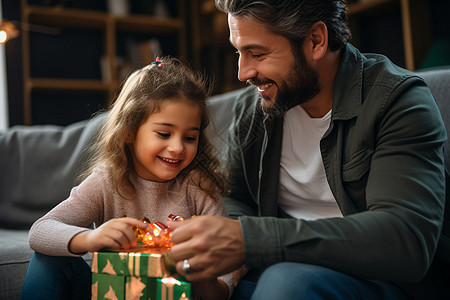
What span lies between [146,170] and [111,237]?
379mm

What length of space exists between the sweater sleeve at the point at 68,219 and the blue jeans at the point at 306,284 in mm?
451

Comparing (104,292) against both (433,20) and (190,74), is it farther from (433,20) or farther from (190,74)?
(433,20)

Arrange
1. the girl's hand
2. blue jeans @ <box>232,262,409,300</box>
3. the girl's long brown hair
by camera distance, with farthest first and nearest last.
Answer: the girl's long brown hair < the girl's hand < blue jeans @ <box>232,262,409,300</box>

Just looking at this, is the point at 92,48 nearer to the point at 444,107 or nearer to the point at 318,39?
the point at 318,39

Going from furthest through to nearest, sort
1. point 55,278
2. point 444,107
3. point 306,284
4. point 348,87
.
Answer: point 444,107
point 348,87
point 55,278
point 306,284

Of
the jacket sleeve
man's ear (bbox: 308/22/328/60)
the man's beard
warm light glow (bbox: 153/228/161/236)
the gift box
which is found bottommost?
the gift box

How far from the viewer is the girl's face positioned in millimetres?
1244

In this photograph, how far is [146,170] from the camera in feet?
4.39

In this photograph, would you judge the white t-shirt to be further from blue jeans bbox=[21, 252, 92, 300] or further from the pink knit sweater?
blue jeans bbox=[21, 252, 92, 300]

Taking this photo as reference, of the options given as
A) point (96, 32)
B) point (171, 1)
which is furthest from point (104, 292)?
point (171, 1)

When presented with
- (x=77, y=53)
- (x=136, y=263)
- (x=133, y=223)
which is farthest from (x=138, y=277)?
(x=77, y=53)

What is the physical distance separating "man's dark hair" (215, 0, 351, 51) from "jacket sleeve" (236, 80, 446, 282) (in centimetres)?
45

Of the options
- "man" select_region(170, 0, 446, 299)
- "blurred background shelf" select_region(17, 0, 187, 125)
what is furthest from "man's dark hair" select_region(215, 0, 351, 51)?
"blurred background shelf" select_region(17, 0, 187, 125)

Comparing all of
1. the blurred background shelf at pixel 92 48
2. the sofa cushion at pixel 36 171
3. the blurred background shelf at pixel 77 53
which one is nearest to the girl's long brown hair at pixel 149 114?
the sofa cushion at pixel 36 171
